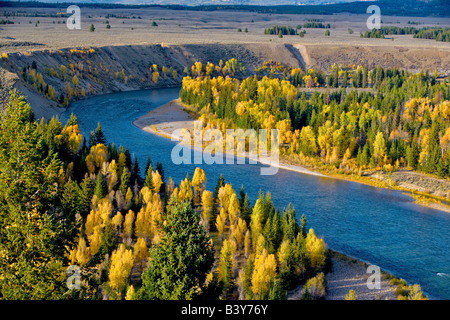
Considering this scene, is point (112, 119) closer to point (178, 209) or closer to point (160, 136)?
point (160, 136)

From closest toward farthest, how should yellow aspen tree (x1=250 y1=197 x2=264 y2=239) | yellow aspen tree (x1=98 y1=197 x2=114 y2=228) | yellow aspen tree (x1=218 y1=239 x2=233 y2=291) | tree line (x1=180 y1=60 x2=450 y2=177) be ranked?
yellow aspen tree (x1=218 y1=239 x2=233 y2=291) < yellow aspen tree (x1=98 y1=197 x2=114 y2=228) < yellow aspen tree (x1=250 y1=197 x2=264 y2=239) < tree line (x1=180 y1=60 x2=450 y2=177)

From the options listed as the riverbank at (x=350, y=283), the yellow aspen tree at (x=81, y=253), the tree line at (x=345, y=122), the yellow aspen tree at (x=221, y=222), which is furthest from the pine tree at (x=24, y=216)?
the tree line at (x=345, y=122)

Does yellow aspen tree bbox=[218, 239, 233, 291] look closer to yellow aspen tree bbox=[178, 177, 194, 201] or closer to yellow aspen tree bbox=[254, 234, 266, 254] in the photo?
yellow aspen tree bbox=[254, 234, 266, 254]

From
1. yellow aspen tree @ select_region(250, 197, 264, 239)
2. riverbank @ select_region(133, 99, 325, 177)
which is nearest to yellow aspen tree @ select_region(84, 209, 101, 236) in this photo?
yellow aspen tree @ select_region(250, 197, 264, 239)

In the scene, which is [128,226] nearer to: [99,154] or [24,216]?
[99,154]

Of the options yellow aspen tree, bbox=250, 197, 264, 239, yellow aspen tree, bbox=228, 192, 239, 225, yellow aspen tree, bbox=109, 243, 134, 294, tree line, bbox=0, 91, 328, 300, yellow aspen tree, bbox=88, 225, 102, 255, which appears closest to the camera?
tree line, bbox=0, 91, 328, 300

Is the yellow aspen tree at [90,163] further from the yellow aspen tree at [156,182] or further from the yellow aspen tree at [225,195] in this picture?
the yellow aspen tree at [225,195]

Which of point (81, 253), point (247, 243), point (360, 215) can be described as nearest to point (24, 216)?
point (81, 253)

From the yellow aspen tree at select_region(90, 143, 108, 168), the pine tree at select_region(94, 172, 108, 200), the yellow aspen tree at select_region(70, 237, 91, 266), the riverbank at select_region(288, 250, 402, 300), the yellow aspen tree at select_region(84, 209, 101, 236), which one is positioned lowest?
the riverbank at select_region(288, 250, 402, 300)
